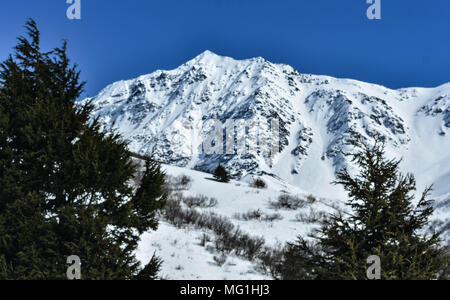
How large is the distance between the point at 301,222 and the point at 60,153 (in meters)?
12.6

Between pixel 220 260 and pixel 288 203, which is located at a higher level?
pixel 288 203

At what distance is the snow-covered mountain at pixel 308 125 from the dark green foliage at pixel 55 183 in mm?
79867

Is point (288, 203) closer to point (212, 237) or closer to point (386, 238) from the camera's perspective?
point (212, 237)

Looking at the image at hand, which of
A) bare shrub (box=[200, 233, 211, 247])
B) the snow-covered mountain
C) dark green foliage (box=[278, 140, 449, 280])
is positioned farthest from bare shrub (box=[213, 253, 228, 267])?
the snow-covered mountain

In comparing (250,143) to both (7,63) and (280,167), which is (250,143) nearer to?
(280,167)

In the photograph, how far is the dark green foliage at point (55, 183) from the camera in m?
4.56

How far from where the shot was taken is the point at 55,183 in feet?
16.7

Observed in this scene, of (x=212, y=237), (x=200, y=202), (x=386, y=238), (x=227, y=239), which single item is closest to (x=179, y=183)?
(x=200, y=202)

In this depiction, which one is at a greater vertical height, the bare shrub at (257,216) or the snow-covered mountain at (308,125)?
the snow-covered mountain at (308,125)

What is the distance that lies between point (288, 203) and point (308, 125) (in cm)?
13746

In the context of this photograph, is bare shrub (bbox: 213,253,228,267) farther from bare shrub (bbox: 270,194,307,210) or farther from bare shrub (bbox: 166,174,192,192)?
bare shrub (bbox: 166,174,192,192)

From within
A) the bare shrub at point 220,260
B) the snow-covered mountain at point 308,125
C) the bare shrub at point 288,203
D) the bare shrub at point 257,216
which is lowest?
the bare shrub at point 220,260

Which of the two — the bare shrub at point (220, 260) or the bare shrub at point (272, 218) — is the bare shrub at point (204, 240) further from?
the bare shrub at point (272, 218)

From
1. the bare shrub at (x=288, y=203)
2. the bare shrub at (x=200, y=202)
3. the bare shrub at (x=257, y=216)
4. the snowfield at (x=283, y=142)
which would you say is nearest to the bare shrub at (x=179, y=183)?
the snowfield at (x=283, y=142)
